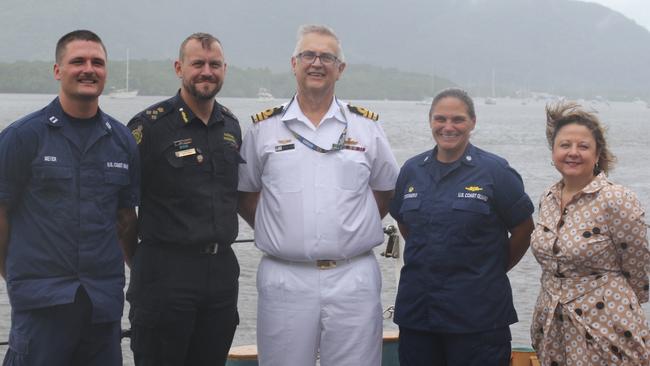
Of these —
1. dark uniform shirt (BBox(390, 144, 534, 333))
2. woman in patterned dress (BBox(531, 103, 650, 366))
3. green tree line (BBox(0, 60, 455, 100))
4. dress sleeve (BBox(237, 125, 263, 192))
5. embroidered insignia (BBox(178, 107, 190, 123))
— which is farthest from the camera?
green tree line (BBox(0, 60, 455, 100))

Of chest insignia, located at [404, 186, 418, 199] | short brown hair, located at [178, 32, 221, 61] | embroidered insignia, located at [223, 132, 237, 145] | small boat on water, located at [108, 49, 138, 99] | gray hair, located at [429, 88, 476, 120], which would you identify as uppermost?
small boat on water, located at [108, 49, 138, 99]

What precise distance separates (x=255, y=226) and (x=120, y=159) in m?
0.80

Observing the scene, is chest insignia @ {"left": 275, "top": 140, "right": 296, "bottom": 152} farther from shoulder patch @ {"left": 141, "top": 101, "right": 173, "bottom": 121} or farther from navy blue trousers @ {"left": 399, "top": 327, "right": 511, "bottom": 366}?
navy blue trousers @ {"left": 399, "top": 327, "right": 511, "bottom": 366}

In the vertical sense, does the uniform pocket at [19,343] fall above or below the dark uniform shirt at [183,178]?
below

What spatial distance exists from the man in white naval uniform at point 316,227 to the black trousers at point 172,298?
0.23 metres

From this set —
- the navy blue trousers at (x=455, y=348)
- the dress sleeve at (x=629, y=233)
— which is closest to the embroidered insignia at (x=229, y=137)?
the navy blue trousers at (x=455, y=348)

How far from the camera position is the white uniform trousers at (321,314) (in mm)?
3854

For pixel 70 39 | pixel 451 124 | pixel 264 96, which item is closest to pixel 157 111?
pixel 70 39

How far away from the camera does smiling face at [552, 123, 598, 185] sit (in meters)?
3.47

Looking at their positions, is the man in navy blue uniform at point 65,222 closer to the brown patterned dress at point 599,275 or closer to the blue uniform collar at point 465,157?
the blue uniform collar at point 465,157

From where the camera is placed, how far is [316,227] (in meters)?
3.83

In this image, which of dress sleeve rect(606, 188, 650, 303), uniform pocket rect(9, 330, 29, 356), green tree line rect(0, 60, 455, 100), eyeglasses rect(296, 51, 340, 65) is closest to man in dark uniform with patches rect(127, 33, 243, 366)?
eyeglasses rect(296, 51, 340, 65)

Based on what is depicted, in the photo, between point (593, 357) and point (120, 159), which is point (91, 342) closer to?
point (120, 159)

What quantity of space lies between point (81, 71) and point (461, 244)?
1.70 metres
